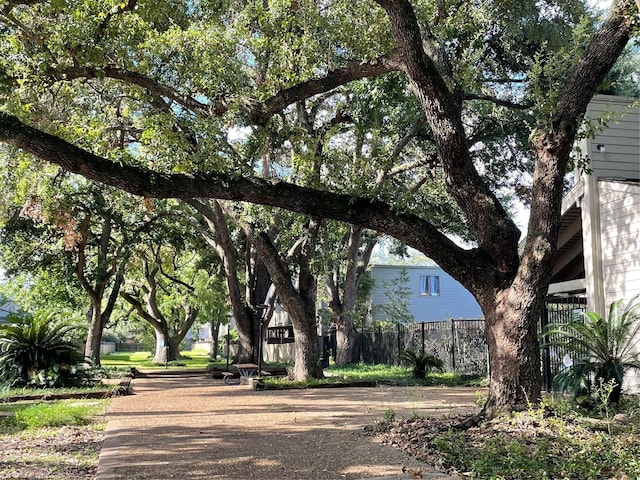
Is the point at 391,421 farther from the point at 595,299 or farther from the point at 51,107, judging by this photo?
the point at 51,107

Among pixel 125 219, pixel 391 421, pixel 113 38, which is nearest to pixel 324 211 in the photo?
pixel 391 421

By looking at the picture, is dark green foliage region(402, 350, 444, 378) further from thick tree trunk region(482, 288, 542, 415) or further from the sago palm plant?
thick tree trunk region(482, 288, 542, 415)

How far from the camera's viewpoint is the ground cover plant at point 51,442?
6.12 metres

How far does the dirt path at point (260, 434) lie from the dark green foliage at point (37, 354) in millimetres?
2003

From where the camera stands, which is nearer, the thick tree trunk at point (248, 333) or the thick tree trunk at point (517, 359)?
Answer: the thick tree trunk at point (517, 359)

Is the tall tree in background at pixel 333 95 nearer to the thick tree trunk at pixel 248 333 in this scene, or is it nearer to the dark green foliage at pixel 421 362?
the dark green foliage at pixel 421 362

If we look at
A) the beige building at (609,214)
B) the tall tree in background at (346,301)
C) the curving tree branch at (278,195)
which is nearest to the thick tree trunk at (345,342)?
the tall tree in background at (346,301)

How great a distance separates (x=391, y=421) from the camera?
8492 mm

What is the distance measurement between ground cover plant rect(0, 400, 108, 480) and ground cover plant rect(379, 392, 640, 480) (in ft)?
11.6

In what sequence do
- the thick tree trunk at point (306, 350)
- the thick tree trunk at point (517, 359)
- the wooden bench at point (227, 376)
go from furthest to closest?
the wooden bench at point (227, 376) < the thick tree trunk at point (306, 350) < the thick tree trunk at point (517, 359)

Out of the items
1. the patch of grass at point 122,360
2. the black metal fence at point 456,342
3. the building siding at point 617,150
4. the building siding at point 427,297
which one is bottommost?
the patch of grass at point 122,360

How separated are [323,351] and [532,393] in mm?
19923

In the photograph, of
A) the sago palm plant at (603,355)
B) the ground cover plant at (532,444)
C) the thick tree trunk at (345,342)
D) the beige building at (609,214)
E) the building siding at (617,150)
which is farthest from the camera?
the thick tree trunk at (345,342)

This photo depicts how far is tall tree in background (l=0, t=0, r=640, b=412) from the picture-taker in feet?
25.8
